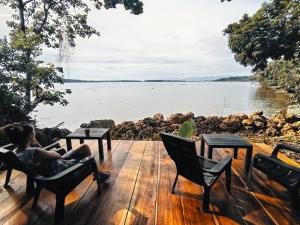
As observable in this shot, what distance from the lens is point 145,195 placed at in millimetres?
2697

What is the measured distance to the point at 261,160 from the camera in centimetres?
292

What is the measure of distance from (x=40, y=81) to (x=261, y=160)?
5621mm

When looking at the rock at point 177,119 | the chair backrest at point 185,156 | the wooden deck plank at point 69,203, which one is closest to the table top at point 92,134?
the wooden deck plank at point 69,203

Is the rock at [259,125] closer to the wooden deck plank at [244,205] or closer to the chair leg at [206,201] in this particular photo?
the wooden deck plank at [244,205]

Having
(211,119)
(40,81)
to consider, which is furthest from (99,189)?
(211,119)

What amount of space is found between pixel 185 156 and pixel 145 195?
0.76 meters

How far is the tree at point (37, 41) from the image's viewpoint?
5.20m

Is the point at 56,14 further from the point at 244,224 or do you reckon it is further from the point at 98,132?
the point at 244,224

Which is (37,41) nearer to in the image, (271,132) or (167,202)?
(167,202)

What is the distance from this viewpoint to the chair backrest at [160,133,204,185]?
2275mm

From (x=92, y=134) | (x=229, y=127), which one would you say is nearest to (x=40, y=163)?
(x=92, y=134)

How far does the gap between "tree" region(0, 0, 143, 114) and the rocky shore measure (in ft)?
6.34

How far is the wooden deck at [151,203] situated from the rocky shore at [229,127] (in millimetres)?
2888

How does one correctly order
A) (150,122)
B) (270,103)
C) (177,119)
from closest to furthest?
(150,122) < (177,119) < (270,103)
